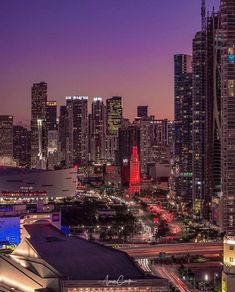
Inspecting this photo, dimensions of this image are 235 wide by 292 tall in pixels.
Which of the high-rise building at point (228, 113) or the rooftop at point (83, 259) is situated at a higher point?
the high-rise building at point (228, 113)

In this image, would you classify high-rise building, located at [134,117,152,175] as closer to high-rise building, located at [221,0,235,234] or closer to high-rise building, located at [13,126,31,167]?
high-rise building, located at [13,126,31,167]

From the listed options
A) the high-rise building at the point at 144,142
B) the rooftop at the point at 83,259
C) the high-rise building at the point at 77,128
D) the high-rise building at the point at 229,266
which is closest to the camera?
the rooftop at the point at 83,259

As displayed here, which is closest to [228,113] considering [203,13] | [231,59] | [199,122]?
[231,59]

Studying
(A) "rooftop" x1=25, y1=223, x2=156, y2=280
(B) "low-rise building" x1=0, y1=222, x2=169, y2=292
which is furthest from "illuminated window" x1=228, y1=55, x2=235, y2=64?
(B) "low-rise building" x1=0, y1=222, x2=169, y2=292

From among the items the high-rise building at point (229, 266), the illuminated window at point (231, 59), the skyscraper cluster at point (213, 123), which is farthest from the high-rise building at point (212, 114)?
the high-rise building at point (229, 266)

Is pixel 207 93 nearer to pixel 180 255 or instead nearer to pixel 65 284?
pixel 180 255

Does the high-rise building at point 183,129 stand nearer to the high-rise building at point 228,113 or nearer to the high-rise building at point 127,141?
the high-rise building at point 228,113

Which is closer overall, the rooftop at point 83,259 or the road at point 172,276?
the rooftop at point 83,259
